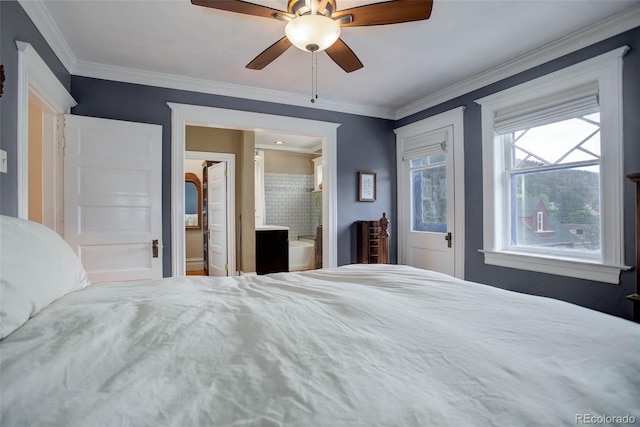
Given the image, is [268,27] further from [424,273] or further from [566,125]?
[566,125]

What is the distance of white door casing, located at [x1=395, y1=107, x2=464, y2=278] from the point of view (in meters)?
3.39

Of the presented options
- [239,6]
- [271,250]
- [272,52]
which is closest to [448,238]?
[272,52]

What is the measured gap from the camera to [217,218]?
16.8ft

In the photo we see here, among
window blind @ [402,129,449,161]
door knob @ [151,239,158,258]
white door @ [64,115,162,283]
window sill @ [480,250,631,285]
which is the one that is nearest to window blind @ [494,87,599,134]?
window blind @ [402,129,449,161]

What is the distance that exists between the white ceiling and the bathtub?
312 centimetres

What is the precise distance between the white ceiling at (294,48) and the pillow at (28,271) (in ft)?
5.77

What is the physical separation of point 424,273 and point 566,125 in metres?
2.04

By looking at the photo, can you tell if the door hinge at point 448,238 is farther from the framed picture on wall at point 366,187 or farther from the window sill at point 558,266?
the framed picture on wall at point 366,187

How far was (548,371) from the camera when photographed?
681mm

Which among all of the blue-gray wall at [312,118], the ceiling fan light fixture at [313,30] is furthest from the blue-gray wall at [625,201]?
the ceiling fan light fixture at [313,30]

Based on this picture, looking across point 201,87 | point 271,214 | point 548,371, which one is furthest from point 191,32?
point 271,214

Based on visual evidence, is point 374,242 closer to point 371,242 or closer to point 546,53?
point 371,242

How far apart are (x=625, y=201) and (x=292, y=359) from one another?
2.65 m

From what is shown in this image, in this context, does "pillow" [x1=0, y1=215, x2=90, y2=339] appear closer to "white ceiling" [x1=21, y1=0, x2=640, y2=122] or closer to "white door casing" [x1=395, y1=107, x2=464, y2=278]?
"white ceiling" [x1=21, y1=0, x2=640, y2=122]
